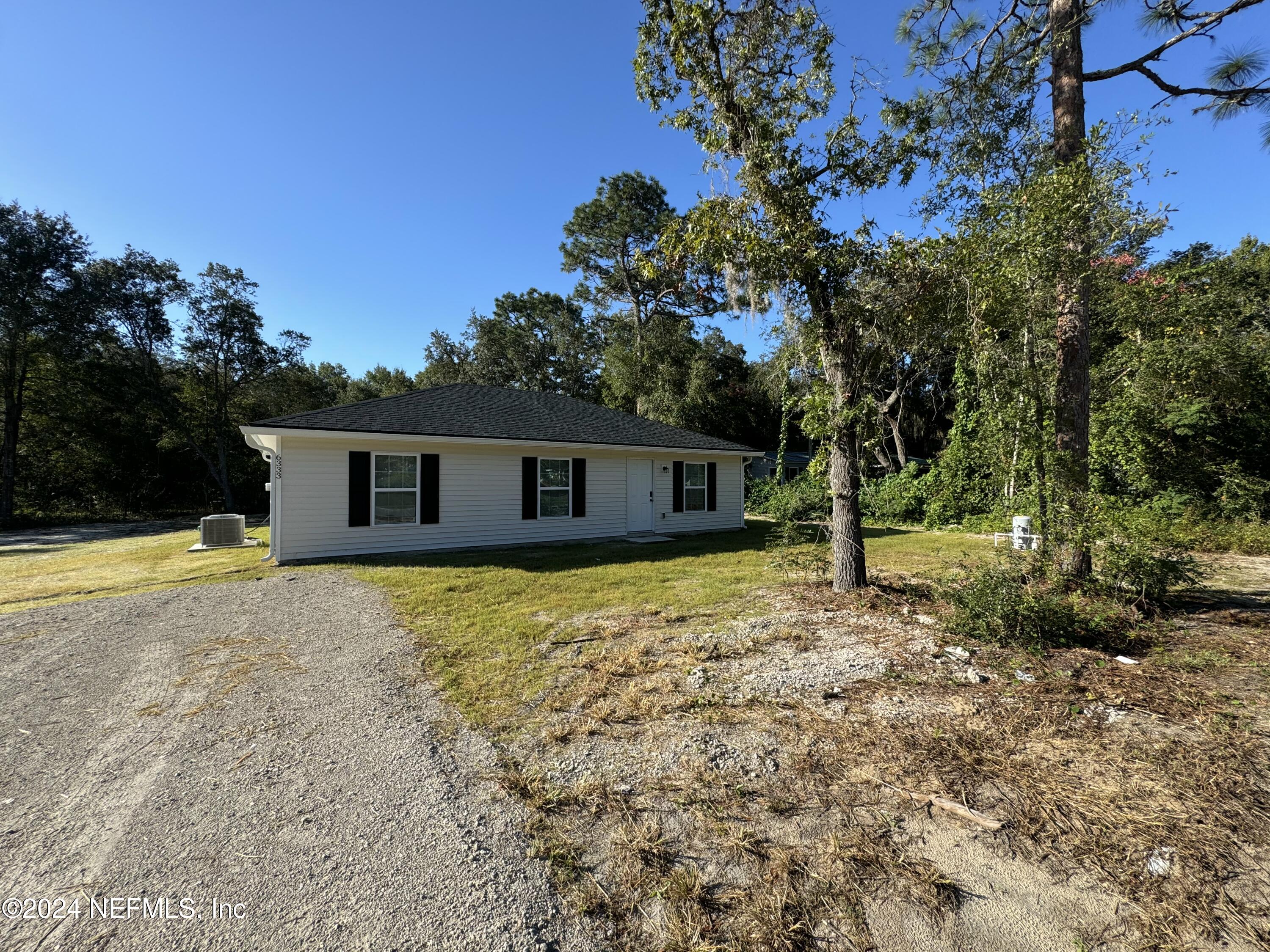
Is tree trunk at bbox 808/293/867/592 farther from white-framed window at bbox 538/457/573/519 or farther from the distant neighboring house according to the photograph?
the distant neighboring house

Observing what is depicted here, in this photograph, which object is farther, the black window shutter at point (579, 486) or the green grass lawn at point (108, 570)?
the black window shutter at point (579, 486)

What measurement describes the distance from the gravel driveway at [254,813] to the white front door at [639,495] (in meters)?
8.01

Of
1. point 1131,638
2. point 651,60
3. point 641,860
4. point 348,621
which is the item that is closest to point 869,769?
point 641,860

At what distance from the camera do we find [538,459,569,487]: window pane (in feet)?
35.0

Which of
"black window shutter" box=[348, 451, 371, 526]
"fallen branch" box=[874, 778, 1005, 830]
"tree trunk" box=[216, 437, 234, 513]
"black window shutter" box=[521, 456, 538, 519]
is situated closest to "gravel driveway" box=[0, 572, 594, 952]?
"fallen branch" box=[874, 778, 1005, 830]

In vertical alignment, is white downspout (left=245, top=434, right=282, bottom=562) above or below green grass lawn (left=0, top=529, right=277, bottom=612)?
above

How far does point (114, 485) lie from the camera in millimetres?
19859

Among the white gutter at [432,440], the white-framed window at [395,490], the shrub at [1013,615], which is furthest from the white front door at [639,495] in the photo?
the shrub at [1013,615]

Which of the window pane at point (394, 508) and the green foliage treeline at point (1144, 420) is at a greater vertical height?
the green foliage treeline at point (1144, 420)

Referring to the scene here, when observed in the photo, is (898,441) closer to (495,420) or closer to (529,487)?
(529,487)

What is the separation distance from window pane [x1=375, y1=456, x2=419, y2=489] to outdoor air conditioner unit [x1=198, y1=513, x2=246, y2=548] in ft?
13.1

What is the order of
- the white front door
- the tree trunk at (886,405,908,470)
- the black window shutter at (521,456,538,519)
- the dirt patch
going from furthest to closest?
the tree trunk at (886,405,908,470) < the white front door < the black window shutter at (521,456,538,519) < the dirt patch

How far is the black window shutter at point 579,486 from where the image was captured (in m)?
11.0

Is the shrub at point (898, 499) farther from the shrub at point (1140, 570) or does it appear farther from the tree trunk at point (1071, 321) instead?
the shrub at point (1140, 570)
